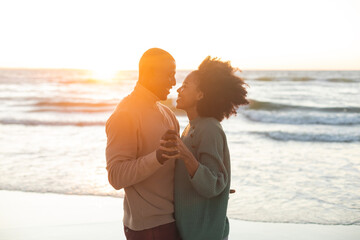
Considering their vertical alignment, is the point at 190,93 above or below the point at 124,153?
above

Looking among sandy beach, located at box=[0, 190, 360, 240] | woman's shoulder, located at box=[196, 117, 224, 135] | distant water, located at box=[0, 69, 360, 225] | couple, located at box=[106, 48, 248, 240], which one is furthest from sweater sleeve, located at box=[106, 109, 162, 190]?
distant water, located at box=[0, 69, 360, 225]

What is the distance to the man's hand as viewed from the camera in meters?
1.96

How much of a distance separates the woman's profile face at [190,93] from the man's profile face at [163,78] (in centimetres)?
13

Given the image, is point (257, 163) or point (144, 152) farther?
point (257, 163)

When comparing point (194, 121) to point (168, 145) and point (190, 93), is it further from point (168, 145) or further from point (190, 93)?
point (168, 145)

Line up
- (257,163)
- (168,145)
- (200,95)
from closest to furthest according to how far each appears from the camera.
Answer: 1. (168,145)
2. (200,95)
3. (257,163)

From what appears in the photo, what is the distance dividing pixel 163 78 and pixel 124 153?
19.1 inches

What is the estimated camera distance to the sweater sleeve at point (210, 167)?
2135 millimetres

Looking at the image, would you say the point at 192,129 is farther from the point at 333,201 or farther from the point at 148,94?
the point at 333,201

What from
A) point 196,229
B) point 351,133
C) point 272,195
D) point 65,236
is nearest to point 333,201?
point 272,195

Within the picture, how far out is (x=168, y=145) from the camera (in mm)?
1960

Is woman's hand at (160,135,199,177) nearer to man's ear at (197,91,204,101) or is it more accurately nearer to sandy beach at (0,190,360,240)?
man's ear at (197,91,204,101)

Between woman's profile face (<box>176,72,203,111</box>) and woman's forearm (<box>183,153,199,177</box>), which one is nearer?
woman's forearm (<box>183,153,199,177</box>)

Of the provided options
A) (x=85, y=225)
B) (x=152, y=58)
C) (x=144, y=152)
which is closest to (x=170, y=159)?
(x=144, y=152)
